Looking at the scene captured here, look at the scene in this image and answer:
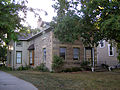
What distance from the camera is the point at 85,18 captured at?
12.1 meters

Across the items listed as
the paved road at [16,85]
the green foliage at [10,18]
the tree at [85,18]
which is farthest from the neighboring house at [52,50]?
the green foliage at [10,18]

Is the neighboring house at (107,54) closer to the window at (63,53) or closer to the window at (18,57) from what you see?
the window at (63,53)

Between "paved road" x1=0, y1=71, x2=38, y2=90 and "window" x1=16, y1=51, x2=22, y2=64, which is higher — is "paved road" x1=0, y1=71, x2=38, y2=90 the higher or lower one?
the lower one

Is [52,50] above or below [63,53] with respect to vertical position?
above

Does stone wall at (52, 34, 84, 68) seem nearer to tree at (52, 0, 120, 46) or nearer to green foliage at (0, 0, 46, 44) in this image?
tree at (52, 0, 120, 46)

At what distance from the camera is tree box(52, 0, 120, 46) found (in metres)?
10.6

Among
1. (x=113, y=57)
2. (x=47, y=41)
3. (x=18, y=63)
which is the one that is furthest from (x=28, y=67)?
(x=113, y=57)

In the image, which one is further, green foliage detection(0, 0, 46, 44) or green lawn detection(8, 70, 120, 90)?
green lawn detection(8, 70, 120, 90)

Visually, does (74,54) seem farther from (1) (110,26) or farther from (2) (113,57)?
(1) (110,26)

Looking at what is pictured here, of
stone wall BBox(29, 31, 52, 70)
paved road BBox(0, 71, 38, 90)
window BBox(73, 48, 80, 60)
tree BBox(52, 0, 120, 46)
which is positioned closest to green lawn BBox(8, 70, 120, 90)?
paved road BBox(0, 71, 38, 90)

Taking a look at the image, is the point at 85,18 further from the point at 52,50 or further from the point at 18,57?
the point at 18,57

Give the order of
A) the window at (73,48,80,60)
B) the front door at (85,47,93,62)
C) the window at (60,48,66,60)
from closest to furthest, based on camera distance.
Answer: the window at (60,48,66,60) < the window at (73,48,80,60) < the front door at (85,47,93,62)

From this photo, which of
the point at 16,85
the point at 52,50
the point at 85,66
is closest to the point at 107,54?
the point at 85,66

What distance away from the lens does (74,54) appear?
20.4 m
